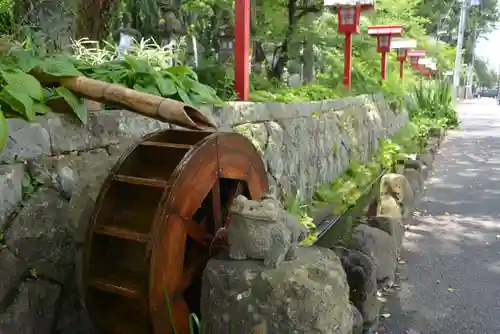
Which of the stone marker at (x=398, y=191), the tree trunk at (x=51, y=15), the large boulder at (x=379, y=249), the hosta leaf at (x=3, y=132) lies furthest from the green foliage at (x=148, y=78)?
the stone marker at (x=398, y=191)

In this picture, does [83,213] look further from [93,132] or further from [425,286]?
[425,286]

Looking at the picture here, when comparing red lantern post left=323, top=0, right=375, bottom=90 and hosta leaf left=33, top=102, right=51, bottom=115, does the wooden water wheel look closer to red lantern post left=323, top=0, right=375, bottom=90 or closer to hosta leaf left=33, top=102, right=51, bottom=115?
hosta leaf left=33, top=102, right=51, bottom=115

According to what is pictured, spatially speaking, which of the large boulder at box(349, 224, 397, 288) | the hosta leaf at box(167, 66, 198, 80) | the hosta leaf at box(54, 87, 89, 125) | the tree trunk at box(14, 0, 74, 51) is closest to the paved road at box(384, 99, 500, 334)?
the large boulder at box(349, 224, 397, 288)

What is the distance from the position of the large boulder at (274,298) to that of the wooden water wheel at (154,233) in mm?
248

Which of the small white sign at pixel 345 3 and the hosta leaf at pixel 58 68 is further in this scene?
the small white sign at pixel 345 3

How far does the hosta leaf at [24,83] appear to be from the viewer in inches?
119

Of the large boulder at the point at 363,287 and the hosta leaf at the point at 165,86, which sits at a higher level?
the hosta leaf at the point at 165,86

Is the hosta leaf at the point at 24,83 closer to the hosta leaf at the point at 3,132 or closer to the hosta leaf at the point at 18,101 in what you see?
the hosta leaf at the point at 18,101

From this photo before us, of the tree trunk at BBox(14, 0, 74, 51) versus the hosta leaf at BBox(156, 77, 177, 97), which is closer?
the hosta leaf at BBox(156, 77, 177, 97)

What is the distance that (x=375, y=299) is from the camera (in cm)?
405

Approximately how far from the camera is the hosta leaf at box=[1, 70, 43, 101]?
9.92ft

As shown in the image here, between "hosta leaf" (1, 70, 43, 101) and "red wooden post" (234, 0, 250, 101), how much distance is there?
8.37 ft

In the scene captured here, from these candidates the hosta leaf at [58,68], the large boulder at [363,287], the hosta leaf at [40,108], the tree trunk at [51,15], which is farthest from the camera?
the tree trunk at [51,15]

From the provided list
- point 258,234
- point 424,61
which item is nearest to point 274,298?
point 258,234
